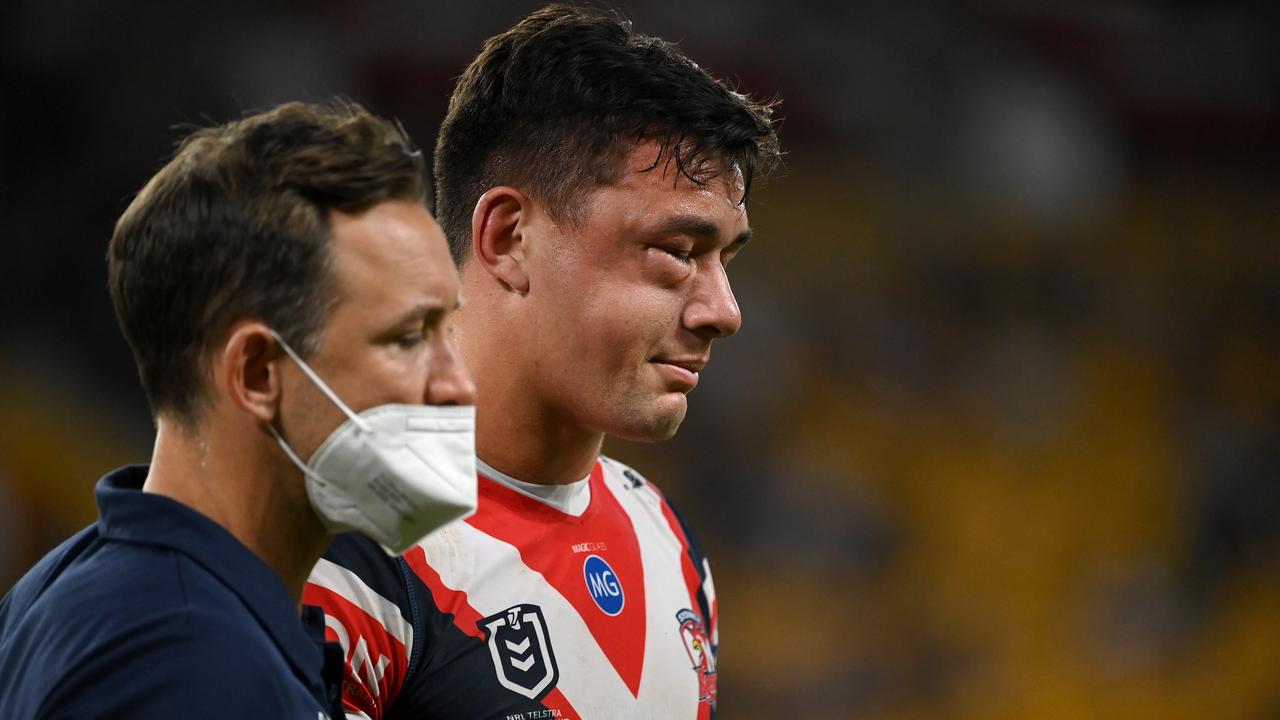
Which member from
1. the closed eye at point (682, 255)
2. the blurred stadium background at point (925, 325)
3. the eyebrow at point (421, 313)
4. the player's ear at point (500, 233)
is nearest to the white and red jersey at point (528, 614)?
the player's ear at point (500, 233)

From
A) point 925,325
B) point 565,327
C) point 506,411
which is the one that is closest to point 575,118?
point 565,327

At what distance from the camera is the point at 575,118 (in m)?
2.04

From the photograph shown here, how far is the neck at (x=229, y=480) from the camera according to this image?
140cm

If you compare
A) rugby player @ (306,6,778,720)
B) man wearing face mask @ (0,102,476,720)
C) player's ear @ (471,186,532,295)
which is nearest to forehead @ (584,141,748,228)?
rugby player @ (306,6,778,720)

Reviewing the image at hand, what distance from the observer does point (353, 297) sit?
1.39 meters

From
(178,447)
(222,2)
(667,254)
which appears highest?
(222,2)

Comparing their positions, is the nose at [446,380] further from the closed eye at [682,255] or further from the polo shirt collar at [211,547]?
the closed eye at [682,255]

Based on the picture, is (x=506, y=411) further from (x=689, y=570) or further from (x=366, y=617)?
(x=689, y=570)

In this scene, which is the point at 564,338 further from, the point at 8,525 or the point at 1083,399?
the point at 1083,399

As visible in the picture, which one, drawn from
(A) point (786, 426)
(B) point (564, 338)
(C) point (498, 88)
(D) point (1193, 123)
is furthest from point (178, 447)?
(D) point (1193, 123)

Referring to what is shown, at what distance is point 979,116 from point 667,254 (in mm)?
7196

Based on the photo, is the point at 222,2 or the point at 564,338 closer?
the point at 564,338

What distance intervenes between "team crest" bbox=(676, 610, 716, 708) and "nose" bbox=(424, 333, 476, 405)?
885 mm

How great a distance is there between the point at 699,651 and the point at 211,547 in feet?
3.57
